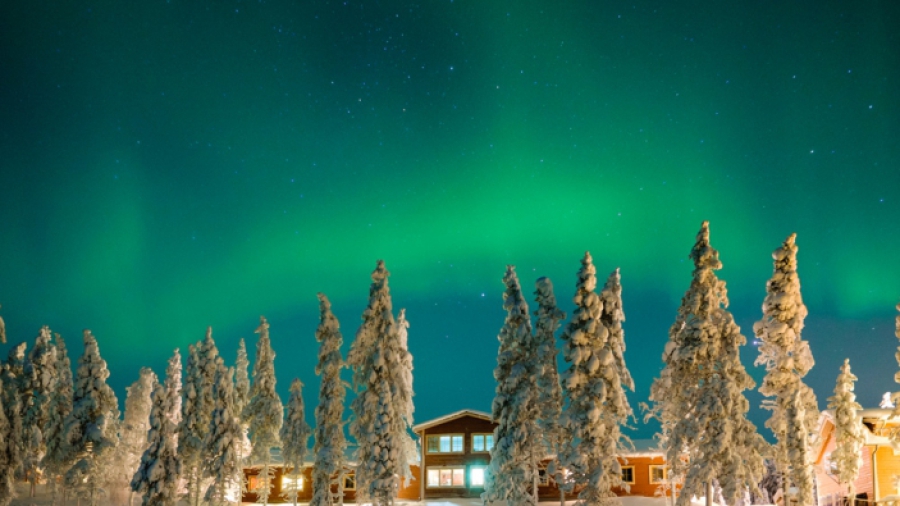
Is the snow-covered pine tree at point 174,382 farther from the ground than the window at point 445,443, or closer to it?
farther from the ground

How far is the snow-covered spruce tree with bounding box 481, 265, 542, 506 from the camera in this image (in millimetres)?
42844

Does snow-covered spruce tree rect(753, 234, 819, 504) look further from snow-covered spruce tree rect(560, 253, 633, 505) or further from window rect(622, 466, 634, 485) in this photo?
window rect(622, 466, 634, 485)

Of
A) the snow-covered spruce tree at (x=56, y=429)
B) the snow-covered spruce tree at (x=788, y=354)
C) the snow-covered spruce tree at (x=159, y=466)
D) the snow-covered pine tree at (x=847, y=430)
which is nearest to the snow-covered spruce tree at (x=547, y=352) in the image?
the snow-covered spruce tree at (x=788, y=354)

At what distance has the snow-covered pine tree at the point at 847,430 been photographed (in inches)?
1791

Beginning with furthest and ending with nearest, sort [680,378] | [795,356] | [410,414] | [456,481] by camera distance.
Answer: [456,481]
[410,414]
[680,378]
[795,356]

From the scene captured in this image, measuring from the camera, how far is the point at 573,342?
126 feet

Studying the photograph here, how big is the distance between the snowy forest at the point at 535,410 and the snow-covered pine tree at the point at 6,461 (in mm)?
131

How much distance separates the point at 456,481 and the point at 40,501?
3588 cm

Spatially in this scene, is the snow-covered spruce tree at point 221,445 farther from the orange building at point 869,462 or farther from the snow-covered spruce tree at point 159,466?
the orange building at point 869,462

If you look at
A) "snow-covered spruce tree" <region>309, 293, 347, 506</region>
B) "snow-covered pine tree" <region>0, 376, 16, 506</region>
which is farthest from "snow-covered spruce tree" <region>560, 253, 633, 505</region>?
"snow-covered pine tree" <region>0, 376, 16, 506</region>

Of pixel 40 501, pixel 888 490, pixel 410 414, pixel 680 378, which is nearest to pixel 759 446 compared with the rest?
pixel 680 378

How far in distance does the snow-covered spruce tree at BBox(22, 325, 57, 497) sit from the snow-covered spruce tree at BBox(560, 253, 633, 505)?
45.3 meters

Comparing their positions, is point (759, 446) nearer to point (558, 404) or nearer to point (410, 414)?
point (558, 404)

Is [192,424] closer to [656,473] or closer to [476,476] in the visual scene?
[476,476]
